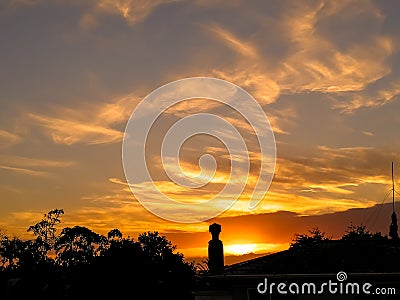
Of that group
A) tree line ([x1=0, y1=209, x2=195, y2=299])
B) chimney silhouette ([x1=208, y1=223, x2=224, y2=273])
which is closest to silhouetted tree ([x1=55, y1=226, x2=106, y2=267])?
tree line ([x1=0, y1=209, x2=195, y2=299])

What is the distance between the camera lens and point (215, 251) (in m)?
36.8

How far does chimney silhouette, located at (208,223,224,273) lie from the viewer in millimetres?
35625

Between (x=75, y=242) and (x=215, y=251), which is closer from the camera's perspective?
(x=215, y=251)

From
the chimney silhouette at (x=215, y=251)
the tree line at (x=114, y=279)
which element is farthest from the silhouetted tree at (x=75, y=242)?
the chimney silhouette at (x=215, y=251)

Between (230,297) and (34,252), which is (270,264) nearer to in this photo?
(230,297)

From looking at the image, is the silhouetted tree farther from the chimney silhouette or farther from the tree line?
the chimney silhouette

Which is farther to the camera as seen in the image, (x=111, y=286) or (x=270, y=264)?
(x=111, y=286)

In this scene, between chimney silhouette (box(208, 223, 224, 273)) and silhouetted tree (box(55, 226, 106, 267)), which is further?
Result: silhouetted tree (box(55, 226, 106, 267))

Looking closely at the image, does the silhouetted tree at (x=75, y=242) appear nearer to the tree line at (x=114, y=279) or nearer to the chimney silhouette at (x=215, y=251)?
the tree line at (x=114, y=279)

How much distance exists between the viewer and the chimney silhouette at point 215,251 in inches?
1403

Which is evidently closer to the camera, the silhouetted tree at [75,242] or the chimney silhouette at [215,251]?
the chimney silhouette at [215,251]

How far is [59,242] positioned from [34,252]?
3.15m

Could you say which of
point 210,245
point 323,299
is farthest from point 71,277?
point 323,299

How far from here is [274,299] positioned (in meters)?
31.0
